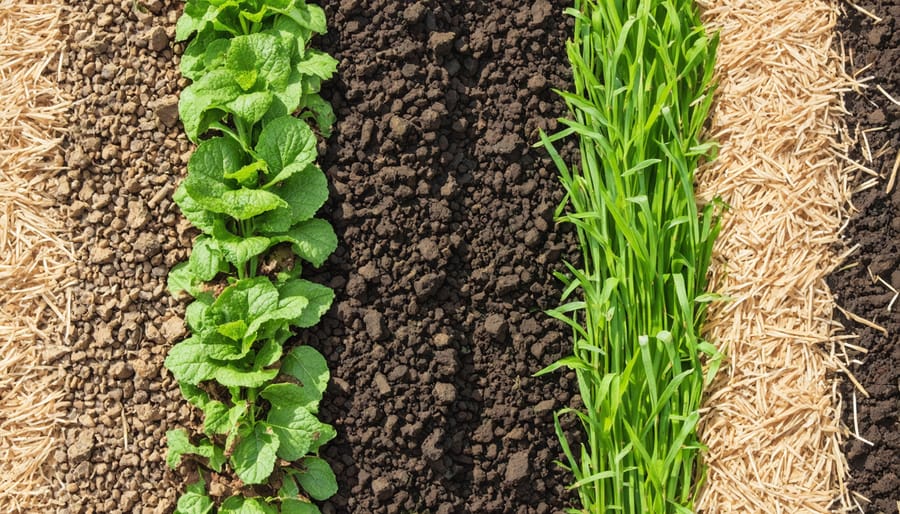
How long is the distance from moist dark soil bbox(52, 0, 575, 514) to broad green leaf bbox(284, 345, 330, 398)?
4 centimetres

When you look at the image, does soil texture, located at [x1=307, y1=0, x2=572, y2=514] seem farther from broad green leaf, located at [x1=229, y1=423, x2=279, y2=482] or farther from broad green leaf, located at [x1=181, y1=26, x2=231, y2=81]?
broad green leaf, located at [x1=181, y1=26, x2=231, y2=81]

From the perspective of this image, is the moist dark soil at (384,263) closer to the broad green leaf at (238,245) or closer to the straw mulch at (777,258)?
the broad green leaf at (238,245)

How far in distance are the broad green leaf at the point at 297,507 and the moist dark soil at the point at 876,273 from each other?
1.49 metres

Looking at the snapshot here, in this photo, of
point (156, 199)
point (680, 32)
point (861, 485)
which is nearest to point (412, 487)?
point (156, 199)

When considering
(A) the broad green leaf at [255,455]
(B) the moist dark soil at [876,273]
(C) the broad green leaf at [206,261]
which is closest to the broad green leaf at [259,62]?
(C) the broad green leaf at [206,261]

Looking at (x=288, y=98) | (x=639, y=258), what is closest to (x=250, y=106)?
(x=288, y=98)

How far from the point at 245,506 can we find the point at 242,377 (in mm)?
352

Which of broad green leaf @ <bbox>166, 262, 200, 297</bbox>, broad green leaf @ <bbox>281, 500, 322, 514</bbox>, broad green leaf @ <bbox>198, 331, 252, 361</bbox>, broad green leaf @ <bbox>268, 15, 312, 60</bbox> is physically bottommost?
broad green leaf @ <bbox>281, 500, 322, 514</bbox>

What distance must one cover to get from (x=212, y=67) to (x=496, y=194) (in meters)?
0.89

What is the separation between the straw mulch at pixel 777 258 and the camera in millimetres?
2436

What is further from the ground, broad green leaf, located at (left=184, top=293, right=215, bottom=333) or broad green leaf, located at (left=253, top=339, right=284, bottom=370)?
broad green leaf, located at (left=184, top=293, right=215, bottom=333)

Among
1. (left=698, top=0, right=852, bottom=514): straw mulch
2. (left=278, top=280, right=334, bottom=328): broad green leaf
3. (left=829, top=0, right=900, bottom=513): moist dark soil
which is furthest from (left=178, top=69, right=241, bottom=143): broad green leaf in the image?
(left=829, top=0, right=900, bottom=513): moist dark soil

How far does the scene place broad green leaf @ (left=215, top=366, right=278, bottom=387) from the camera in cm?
232

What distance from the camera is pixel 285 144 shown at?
2422 mm
